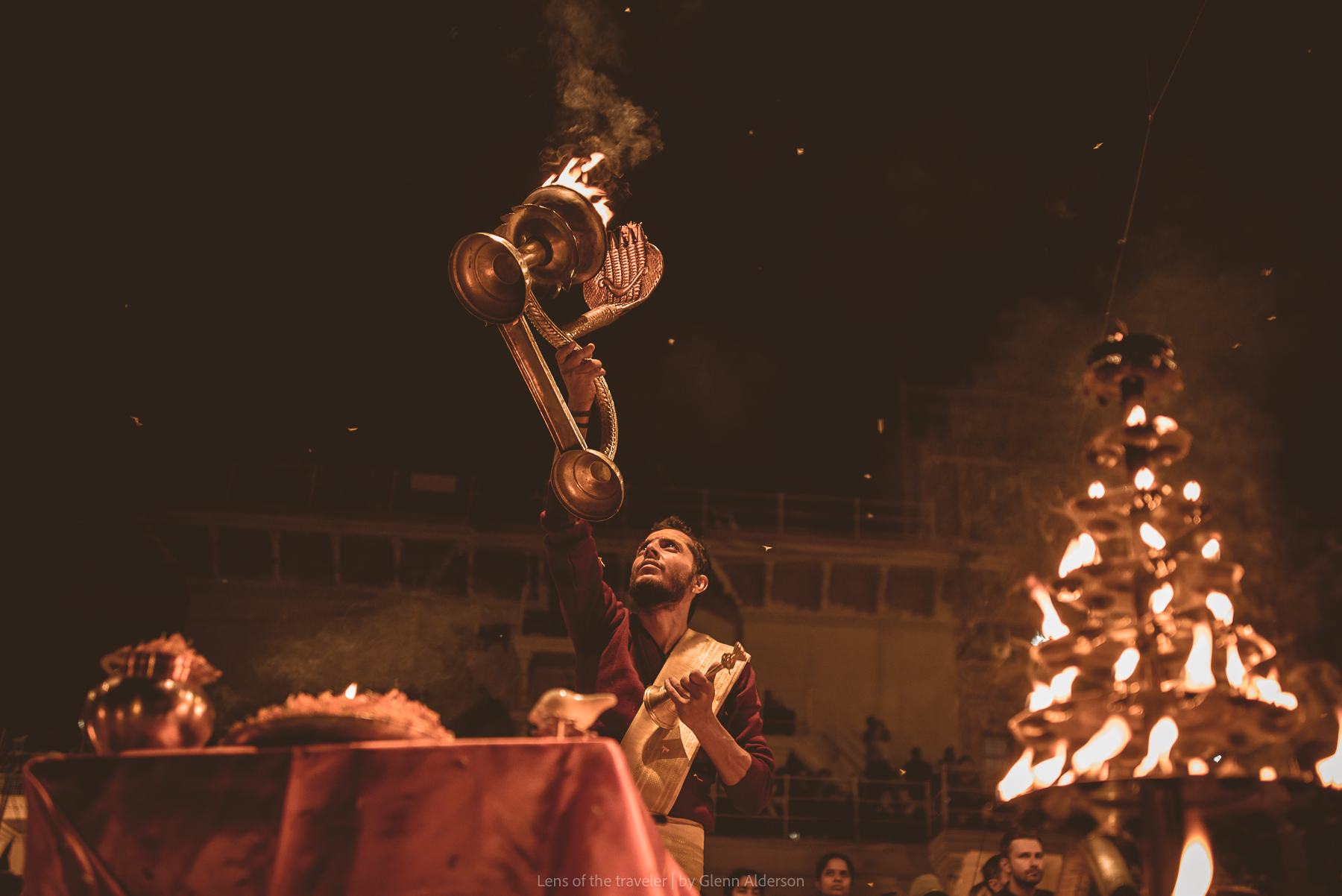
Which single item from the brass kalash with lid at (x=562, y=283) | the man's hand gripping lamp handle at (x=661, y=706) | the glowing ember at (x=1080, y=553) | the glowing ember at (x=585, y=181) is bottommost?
the man's hand gripping lamp handle at (x=661, y=706)

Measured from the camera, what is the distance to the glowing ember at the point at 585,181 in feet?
13.6

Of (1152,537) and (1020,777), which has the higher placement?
(1152,537)

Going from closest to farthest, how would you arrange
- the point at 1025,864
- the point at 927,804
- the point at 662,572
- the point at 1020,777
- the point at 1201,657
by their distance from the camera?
1. the point at 1201,657
2. the point at 1020,777
3. the point at 662,572
4. the point at 1025,864
5. the point at 927,804

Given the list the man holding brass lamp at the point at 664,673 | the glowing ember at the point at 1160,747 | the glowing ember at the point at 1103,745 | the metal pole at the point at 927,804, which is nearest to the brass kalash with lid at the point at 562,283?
the man holding brass lamp at the point at 664,673

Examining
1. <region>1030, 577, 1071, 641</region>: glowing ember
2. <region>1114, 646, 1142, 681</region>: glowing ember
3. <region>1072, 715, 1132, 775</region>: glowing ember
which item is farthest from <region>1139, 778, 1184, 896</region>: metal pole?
<region>1030, 577, 1071, 641</region>: glowing ember

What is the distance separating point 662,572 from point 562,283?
133cm

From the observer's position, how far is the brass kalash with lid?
3.63 meters

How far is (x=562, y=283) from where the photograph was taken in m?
3.93

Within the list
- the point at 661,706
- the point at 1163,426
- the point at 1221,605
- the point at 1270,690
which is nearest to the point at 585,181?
the point at 661,706

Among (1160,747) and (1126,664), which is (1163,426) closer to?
(1126,664)

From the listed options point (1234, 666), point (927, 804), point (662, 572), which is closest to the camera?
point (1234, 666)

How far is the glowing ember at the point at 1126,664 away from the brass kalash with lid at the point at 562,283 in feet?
5.85

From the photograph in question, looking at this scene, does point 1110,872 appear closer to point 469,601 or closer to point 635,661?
point 635,661

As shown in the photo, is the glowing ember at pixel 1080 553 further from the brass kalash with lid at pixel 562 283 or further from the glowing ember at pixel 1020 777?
the brass kalash with lid at pixel 562 283
